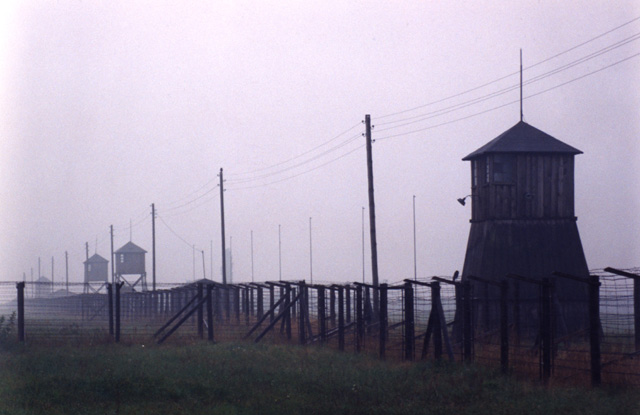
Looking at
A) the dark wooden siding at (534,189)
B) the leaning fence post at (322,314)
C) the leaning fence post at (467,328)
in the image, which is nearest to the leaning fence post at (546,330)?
the leaning fence post at (467,328)

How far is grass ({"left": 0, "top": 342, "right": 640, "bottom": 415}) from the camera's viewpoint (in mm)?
12453

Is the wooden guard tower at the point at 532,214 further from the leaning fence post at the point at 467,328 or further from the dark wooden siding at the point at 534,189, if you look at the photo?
the leaning fence post at the point at 467,328

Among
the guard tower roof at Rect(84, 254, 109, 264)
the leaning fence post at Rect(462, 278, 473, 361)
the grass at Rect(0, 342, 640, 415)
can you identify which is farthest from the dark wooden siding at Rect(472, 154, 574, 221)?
the guard tower roof at Rect(84, 254, 109, 264)

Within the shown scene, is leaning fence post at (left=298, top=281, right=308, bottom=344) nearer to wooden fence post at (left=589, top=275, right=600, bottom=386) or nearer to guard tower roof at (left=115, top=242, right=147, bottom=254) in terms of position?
wooden fence post at (left=589, top=275, right=600, bottom=386)

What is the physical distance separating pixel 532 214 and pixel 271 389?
716 inches

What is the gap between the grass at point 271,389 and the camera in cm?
1245

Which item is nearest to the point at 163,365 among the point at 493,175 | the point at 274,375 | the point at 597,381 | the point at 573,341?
the point at 274,375

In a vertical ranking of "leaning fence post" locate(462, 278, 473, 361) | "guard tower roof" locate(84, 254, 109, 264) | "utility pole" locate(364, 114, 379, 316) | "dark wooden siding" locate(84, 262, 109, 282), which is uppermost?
"utility pole" locate(364, 114, 379, 316)

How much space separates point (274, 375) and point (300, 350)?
5.82m

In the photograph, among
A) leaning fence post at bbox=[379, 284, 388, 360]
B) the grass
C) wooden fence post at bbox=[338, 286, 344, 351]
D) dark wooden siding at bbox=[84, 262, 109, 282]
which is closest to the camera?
the grass

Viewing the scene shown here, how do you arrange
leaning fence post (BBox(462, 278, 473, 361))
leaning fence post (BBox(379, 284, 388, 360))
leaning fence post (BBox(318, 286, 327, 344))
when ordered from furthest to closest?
leaning fence post (BBox(318, 286, 327, 344)), leaning fence post (BBox(379, 284, 388, 360)), leaning fence post (BBox(462, 278, 473, 361))

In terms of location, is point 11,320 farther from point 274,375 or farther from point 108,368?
point 274,375

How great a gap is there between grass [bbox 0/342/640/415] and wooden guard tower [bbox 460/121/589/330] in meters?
12.6

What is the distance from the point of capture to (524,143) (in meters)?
30.4
